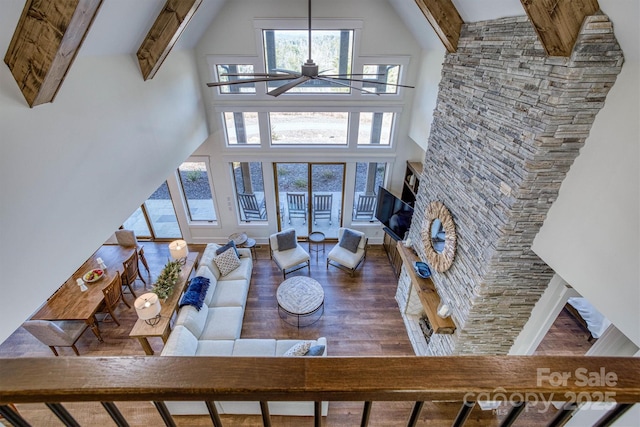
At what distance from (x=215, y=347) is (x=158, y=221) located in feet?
14.4

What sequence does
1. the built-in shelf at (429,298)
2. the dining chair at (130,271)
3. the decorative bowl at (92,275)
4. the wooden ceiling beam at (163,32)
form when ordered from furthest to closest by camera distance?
the dining chair at (130,271)
the decorative bowl at (92,275)
the built-in shelf at (429,298)
the wooden ceiling beam at (163,32)

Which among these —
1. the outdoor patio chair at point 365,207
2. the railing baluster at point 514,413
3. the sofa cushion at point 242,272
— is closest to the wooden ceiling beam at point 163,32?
the sofa cushion at point 242,272

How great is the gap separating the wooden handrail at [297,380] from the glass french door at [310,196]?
235 inches

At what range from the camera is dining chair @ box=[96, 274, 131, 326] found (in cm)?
466

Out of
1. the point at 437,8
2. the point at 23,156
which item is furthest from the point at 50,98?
the point at 437,8

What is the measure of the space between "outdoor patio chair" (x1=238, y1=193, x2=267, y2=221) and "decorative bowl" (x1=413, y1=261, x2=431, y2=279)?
3.98 metres

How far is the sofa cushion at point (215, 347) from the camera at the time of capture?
4.27 metres

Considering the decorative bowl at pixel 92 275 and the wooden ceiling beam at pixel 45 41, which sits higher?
the wooden ceiling beam at pixel 45 41

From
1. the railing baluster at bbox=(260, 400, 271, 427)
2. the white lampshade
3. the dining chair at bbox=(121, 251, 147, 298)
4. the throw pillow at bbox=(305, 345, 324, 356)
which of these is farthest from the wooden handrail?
the dining chair at bbox=(121, 251, 147, 298)

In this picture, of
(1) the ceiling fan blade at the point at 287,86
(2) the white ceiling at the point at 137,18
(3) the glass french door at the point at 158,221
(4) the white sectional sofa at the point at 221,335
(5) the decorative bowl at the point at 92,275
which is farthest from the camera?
(3) the glass french door at the point at 158,221

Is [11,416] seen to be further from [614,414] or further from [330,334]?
[330,334]

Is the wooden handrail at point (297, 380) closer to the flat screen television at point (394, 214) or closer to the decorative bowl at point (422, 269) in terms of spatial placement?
the decorative bowl at point (422, 269)

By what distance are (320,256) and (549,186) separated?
5.01 metres

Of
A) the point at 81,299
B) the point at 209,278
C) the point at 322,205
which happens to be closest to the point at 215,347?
the point at 209,278
